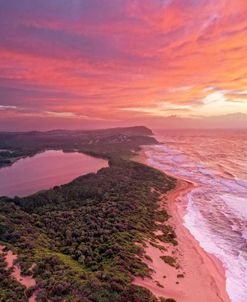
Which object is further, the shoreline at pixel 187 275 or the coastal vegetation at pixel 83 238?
the shoreline at pixel 187 275

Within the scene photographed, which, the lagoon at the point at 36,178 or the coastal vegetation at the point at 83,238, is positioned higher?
the coastal vegetation at the point at 83,238

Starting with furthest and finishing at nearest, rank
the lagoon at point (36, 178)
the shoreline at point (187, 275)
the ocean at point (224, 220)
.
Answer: the lagoon at point (36, 178) < the ocean at point (224, 220) < the shoreline at point (187, 275)

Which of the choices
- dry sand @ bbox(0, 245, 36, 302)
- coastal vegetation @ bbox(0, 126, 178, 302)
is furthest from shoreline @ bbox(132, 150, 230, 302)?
dry sand @ bbox(0, 245, 36, 302)

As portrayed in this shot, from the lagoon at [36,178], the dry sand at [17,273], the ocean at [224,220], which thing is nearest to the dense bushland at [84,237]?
the dry sand at [17,273]

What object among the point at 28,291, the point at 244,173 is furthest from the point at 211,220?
the point at 244,173

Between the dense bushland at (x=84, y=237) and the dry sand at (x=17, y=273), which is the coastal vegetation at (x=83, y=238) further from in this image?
the dry sand at (x=17, y=273)

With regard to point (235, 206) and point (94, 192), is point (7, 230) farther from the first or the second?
point (235, 206)

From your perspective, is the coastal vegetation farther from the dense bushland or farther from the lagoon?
the lagoon
